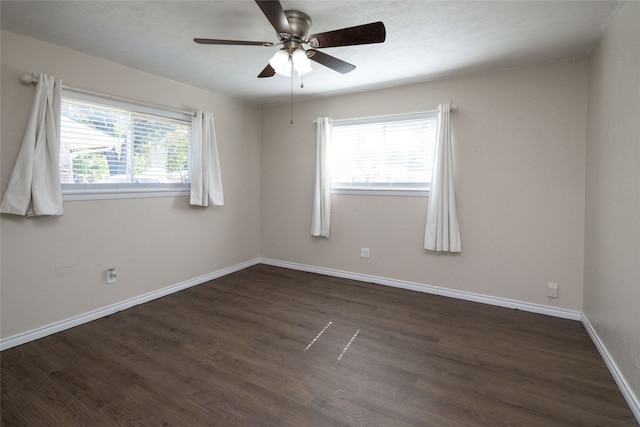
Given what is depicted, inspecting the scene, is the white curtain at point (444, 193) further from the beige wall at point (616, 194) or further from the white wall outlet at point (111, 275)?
the white wall outlet at point (111, 275)

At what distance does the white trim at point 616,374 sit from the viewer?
1656mm

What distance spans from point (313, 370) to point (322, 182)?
2.43 m

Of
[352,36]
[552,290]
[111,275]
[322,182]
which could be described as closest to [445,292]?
[552,290]

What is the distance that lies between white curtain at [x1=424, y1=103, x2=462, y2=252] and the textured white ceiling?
22.4 inches

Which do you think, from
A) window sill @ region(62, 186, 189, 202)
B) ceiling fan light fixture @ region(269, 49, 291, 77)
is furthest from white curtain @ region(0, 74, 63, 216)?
ceiling fan light fixture @ region(269, 49, 291, 77)

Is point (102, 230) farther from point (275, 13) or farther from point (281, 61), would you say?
→ point (275, 13)

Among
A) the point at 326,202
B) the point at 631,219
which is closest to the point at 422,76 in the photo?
the point at 326,202

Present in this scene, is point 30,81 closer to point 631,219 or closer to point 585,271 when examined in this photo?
point 631,219

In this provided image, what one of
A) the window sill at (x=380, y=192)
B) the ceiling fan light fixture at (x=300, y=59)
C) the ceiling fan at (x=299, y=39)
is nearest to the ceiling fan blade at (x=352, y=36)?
the ceiling fan at (x=299, y=39)

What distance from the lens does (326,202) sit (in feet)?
13.1

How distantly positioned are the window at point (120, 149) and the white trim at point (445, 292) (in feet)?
6.50

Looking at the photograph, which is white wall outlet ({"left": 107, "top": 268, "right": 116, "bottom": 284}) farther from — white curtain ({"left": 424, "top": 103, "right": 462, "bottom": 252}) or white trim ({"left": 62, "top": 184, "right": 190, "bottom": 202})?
white curtain ({"left": 424, "top": 103, "right": 462, "bottom": 252})

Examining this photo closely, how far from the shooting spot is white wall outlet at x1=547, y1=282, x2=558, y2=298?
2.88 m

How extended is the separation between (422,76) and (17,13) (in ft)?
10.9
